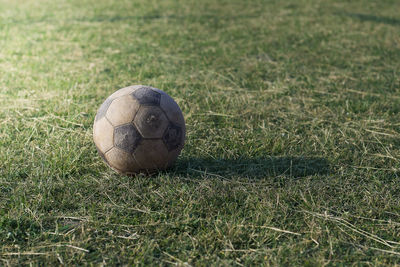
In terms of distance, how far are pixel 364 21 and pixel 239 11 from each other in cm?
308

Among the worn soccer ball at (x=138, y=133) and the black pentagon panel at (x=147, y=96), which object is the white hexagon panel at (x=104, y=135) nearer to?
the worn soccer ball at (x=138, y=133)

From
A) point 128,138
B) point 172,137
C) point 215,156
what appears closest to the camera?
point 128,138

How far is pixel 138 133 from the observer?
2.93m

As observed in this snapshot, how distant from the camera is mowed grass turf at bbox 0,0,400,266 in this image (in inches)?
96.0

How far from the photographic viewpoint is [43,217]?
2.61 meters

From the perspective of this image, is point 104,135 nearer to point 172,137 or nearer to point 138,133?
point 138,133

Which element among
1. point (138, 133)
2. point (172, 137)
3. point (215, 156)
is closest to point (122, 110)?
point (138, 133)

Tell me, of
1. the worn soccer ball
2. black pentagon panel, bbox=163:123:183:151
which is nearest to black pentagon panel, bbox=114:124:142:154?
the worn soccer ball

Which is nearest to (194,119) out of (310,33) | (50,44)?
(50,44)

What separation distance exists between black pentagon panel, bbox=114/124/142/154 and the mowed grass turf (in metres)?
0.26

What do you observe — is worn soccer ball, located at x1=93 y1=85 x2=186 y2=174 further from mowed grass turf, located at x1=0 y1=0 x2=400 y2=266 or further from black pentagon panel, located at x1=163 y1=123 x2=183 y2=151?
mowed grass turf, located at x1=0 y1=0 x2=400 y2=266

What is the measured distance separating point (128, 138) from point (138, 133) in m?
0.08

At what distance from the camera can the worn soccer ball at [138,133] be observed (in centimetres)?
293

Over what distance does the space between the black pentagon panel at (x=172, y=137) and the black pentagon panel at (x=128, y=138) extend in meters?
0.20
